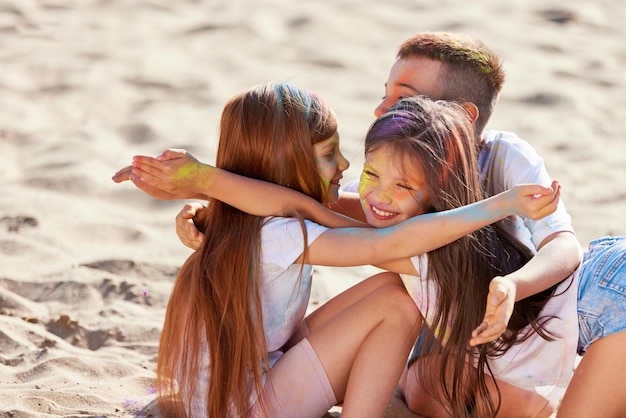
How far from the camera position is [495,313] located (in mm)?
2170

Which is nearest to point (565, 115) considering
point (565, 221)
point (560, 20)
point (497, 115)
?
point (497, 115)

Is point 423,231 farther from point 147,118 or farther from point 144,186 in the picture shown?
point 147,118

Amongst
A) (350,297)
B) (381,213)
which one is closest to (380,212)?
(381,213)

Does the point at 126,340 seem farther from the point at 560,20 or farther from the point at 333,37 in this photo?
the point at 560,20

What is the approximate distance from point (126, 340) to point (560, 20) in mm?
4170

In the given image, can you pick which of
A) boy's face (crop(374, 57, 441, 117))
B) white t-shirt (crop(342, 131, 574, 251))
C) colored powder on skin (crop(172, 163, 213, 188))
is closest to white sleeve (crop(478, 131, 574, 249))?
white t-shirt (crop(342, 131, 574, 251))

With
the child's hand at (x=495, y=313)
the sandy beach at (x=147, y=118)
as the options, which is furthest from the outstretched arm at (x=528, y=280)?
the sandy beach at (x=147, y=118)

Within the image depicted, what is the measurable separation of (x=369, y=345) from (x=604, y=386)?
61 cm

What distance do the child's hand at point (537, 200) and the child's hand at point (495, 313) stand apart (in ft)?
0.74

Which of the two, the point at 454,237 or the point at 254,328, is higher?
the point at 454,237

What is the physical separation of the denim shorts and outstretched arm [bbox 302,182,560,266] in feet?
1.20

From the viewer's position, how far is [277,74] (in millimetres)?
5371

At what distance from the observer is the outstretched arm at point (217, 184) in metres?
2.53

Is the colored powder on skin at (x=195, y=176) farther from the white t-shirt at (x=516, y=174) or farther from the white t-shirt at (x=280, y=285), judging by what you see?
the white t-shirt at (x=516, y=174)
